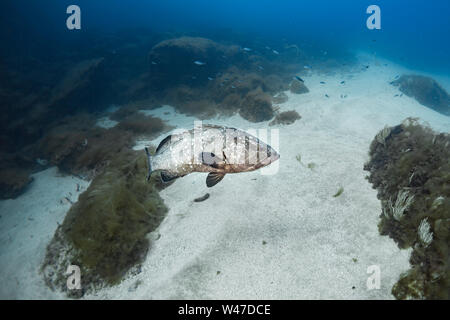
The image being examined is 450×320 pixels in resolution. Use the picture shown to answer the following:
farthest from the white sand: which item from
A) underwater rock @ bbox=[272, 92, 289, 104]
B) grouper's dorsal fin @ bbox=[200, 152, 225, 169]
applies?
underwater rock @ bbox=[272, 92, 289, 104]

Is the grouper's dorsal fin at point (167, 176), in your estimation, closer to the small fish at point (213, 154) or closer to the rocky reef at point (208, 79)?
the small fish at point (213, 154)

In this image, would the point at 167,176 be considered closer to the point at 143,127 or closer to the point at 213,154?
the point at 213,154

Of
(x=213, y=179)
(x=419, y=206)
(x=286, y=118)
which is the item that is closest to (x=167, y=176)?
(x=213, y=179)

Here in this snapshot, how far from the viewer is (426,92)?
18234 mm

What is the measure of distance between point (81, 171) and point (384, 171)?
10.3 metres

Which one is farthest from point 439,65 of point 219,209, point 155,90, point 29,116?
point 29,116

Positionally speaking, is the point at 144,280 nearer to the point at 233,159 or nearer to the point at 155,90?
the point at 233,159

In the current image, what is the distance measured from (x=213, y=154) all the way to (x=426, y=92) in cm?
2475

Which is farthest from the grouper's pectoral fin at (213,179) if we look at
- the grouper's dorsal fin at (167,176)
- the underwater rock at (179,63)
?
the underwater rock at (179,63)

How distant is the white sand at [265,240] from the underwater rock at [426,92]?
17.6 meters

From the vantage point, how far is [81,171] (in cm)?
852
